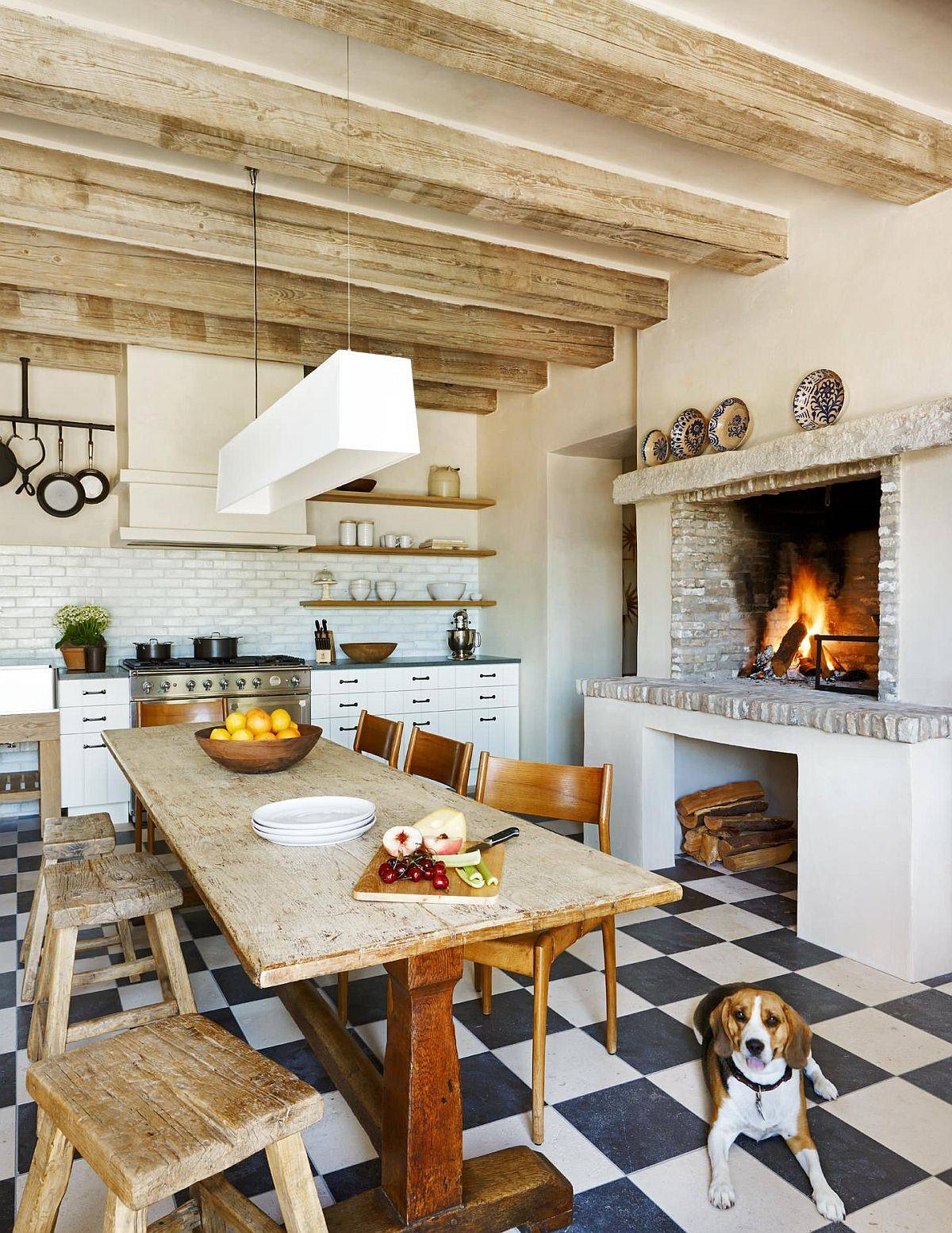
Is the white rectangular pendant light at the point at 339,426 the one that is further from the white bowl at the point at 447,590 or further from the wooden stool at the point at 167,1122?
the white bowl at the point at 447,590

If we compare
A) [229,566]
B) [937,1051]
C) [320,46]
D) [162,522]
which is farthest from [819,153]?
[229,566]

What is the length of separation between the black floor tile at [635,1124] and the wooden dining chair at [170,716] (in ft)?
8.13

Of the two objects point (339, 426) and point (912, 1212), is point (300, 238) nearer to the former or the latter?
point (339, 426)

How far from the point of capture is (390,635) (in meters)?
6.80

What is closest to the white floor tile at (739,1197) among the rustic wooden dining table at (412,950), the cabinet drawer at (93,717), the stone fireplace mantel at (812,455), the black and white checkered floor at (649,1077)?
the black and white checkered floor at (649,1077)

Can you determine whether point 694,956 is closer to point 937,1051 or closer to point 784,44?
point 937,1051

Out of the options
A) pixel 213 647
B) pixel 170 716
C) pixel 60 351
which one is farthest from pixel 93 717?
pixel 60 351

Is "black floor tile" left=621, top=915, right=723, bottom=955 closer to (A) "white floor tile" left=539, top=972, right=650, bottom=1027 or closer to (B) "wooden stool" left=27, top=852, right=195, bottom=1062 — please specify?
(A) "white floor tile" left=539, top=972, right=650, bottom=1027

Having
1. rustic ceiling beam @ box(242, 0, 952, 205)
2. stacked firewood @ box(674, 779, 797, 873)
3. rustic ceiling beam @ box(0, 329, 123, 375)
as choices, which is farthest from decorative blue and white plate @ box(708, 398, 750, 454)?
rustic ceiling beam @ box(0, 329, 123, 375)

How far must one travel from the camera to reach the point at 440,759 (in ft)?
10.5

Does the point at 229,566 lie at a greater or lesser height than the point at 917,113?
lesser

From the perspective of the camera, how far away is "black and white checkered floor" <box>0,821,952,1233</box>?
6.53 ft

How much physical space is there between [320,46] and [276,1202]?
10.4 feet

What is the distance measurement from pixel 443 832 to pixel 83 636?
4265 millimetres
